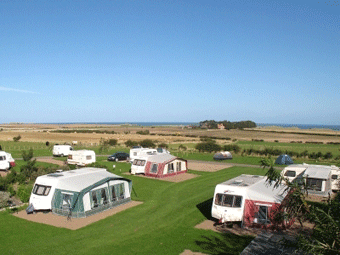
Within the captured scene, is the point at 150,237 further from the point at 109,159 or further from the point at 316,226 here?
the point at 109,159

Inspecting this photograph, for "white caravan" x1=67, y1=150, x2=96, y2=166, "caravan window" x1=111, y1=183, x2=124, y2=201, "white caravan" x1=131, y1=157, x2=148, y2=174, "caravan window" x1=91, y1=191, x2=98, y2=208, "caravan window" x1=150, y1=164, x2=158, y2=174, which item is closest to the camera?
"caravan window" x1=91, y1=191, x2=98, y2=208

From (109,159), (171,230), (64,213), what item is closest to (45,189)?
(64,213)

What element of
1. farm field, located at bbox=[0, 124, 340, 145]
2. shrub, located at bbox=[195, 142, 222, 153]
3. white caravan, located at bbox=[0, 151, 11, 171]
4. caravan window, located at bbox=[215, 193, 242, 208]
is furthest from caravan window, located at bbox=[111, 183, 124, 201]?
farm field, located at bbox=[0, 124, 340, 145]

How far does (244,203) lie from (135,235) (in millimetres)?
5949

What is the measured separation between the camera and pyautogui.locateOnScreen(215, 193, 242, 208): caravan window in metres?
16.1

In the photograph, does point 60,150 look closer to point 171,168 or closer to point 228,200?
point 171,168

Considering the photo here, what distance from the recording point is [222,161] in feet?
145

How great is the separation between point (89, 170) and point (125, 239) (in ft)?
27.9

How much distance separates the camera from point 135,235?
1494cm

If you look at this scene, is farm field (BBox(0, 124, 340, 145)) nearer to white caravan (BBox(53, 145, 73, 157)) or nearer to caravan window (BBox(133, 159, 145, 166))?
white caravan (BBox(53, 145, 73, 157))

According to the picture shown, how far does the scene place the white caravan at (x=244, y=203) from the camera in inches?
618

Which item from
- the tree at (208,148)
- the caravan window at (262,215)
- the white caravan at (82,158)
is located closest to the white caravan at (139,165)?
the white caravan at (82,158)

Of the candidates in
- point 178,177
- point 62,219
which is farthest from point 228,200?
point 178,177

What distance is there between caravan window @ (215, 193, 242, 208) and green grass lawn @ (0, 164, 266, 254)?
173 centimetres
